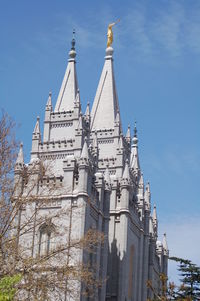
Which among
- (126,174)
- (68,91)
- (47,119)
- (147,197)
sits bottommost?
(126,174)

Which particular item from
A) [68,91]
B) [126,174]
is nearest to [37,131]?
[68,91]

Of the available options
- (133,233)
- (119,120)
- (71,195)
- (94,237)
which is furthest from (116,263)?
(94,237)

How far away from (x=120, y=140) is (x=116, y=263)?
921cm

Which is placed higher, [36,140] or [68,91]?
[68,91]

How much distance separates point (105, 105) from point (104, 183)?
32.3 feet

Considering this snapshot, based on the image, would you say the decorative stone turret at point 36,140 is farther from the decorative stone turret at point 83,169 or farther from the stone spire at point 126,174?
the decorative stone turret at point 83,169

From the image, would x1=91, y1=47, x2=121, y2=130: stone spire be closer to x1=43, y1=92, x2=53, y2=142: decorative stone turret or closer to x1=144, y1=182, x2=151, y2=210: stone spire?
x1=43, y1=92, x2=53, y2=142: decorative stone turret

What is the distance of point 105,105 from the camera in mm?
53656

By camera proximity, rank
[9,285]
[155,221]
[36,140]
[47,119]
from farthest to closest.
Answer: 1. [155,221]
2. [47,119]
3. [36,140]
4. [9,285]

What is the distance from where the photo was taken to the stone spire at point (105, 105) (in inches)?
2092

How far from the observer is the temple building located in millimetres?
42188

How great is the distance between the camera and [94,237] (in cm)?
2222

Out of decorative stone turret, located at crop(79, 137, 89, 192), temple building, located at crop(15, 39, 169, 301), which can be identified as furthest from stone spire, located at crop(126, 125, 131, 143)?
decorative stone turret, located at crop(79, 137, 89, 192)

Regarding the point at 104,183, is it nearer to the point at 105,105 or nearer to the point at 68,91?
the point at 68,91
